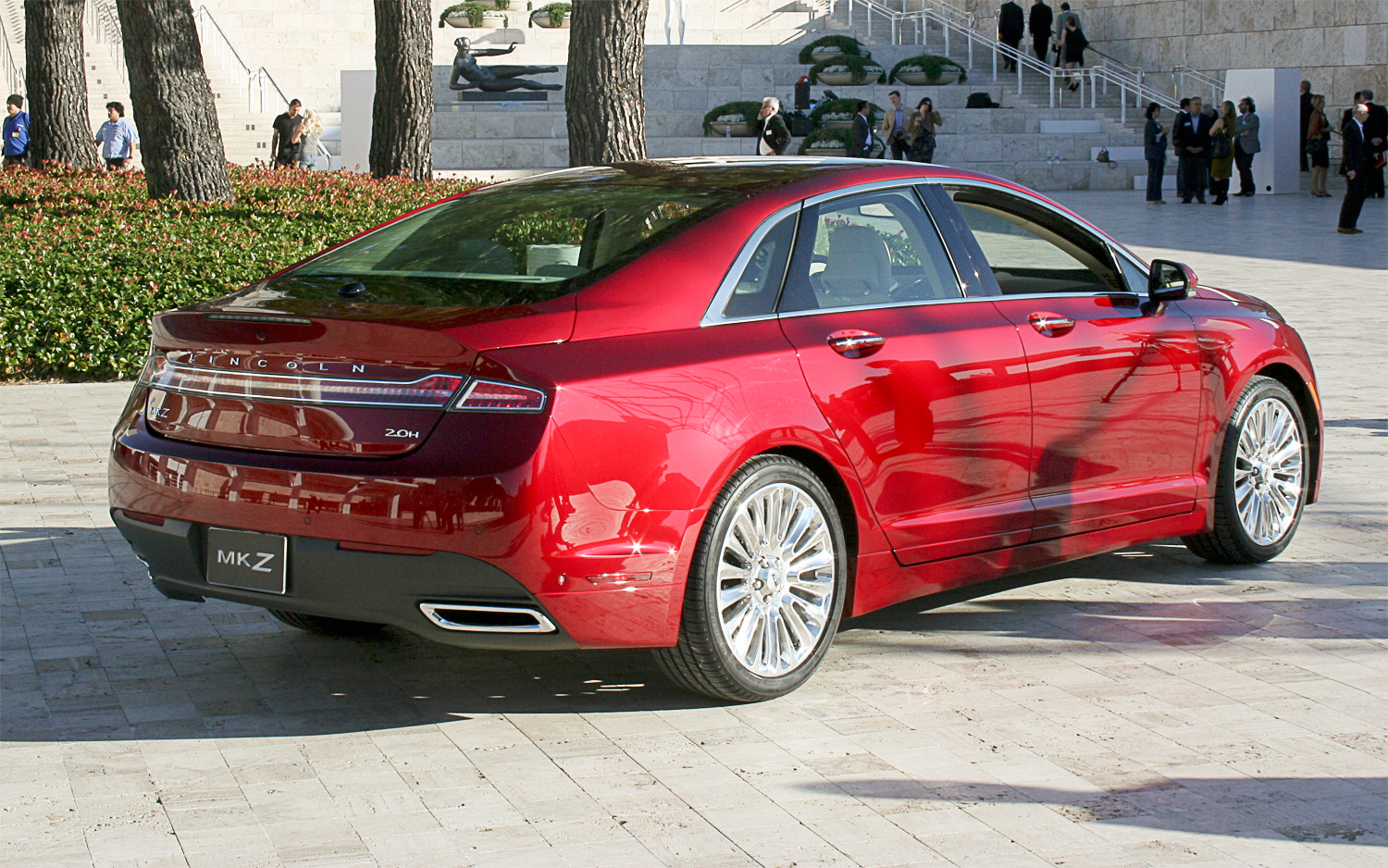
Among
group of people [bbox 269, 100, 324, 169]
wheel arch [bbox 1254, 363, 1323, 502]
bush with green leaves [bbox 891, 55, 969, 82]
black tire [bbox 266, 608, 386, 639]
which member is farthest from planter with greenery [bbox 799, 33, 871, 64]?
black tire [bbox 266, 608, 386, 639]

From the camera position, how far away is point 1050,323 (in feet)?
18.9

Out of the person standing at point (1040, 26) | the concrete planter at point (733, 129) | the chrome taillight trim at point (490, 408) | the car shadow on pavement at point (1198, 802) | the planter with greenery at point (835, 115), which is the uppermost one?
the person standing at point (1040, 26)

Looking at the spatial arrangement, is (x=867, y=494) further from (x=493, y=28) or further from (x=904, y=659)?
(x=493, y=28)

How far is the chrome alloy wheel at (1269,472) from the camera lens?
6621 millimetres

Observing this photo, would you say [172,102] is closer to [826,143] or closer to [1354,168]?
[1354,168]

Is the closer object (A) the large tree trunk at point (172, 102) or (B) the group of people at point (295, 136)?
(A) the large tree trunk at point (172, 102)

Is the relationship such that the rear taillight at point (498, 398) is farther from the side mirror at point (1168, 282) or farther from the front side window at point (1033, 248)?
the side mirror at point (1168, 282)

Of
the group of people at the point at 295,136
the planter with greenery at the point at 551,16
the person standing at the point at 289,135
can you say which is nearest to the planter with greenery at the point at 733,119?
the group of people at the point at 295,136

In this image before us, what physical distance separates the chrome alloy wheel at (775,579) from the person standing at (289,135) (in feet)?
74.4

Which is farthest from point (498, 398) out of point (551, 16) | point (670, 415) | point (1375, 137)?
point (551, 16)

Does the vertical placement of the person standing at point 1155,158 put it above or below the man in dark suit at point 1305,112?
below

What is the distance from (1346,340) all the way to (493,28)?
3673 centimetres

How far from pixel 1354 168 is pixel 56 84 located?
16962 millimetres

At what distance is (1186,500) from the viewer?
20.8 ft
